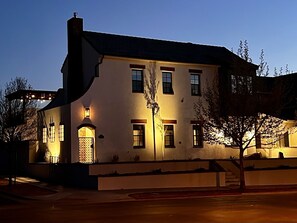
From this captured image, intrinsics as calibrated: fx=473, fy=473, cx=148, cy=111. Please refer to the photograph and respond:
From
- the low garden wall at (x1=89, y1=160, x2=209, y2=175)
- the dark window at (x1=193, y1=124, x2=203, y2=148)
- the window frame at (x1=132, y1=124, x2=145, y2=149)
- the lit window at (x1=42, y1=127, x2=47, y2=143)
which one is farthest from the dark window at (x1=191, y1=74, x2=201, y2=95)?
the lit window at (x1=42, y1=127, x2=47, y2=143)

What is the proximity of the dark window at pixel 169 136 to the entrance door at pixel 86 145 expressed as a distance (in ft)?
18.5

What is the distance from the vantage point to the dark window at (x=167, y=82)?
3531cm

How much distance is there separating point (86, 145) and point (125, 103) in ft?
13.2

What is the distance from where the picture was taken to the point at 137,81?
34.3 meters

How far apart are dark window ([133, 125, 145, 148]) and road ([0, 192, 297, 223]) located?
1228 centimetres

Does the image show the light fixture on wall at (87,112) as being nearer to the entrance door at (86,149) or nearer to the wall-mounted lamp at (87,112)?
the wall-mounted lamp at (87,112)

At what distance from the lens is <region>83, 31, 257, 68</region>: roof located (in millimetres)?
34375

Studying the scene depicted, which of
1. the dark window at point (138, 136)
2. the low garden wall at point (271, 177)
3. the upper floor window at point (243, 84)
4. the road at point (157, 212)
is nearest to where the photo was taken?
the road at point (157, 212)

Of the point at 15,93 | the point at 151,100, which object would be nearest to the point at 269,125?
the point at 151,100

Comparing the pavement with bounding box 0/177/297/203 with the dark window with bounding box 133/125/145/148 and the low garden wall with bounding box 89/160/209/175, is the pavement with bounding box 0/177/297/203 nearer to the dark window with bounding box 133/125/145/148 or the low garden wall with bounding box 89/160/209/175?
the low garden wall with bounding box 89/160/209/175

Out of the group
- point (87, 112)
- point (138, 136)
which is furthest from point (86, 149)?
point (138, 136)

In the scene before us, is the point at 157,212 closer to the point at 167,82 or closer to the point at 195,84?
the point at 167,82

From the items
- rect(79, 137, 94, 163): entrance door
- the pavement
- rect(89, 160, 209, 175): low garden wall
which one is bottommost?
the pavement

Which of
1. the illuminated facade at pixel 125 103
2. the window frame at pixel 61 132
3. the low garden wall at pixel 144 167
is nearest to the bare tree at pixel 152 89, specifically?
the illuminated facade at pixel 125 103
